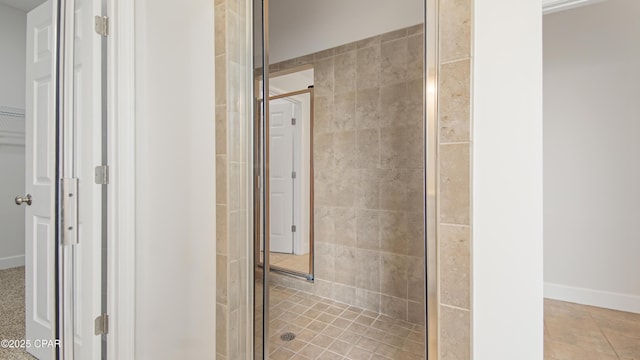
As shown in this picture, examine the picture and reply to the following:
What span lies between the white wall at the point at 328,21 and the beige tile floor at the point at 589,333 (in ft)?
7.89

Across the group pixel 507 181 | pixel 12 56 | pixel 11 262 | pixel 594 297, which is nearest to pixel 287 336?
pixel 507 181

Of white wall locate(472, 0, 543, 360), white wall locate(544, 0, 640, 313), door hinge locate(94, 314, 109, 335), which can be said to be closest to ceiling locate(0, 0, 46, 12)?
door hinge locate(94, 314, 109, 335)

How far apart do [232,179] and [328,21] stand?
6.20ft

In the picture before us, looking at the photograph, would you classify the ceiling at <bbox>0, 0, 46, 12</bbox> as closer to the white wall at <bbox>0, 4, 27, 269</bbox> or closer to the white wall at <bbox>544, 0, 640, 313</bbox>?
the white wall at <bbox>0, 4, 27, 269</bbox>

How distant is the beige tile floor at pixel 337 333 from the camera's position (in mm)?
1758

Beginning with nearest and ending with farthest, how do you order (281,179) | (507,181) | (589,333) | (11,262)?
(507,181)
(589,333)
(11,262)
(281,179)

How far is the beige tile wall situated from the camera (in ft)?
2.64

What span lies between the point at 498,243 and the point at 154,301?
1408 millimetres

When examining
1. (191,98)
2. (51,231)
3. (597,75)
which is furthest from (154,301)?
(597,75)

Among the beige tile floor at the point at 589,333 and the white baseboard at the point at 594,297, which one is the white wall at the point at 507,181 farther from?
the white baseboard at the point at 594,297

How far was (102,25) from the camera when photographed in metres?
1.21

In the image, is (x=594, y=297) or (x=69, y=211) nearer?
(x=69, y=211)

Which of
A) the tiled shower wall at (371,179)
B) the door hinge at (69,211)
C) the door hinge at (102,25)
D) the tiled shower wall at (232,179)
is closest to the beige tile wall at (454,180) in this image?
the tiled shower wall at (371,179)

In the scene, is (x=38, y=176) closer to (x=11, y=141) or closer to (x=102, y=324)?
(x=102, y=324)
